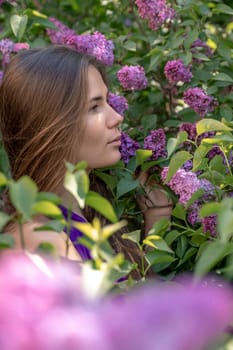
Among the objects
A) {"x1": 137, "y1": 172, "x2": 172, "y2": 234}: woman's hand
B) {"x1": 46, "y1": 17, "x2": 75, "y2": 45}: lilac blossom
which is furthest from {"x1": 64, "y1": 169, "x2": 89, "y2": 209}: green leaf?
{"x1": 46, "y1": 17, "x2": 75, "y2": 45}: lilac blossom

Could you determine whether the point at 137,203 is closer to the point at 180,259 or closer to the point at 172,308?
the point at 180,259

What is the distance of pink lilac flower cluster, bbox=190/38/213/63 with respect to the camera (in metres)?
2.01

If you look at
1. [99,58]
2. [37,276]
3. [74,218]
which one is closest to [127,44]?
[99,58]

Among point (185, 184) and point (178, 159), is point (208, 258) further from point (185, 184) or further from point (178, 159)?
point (185, 184)

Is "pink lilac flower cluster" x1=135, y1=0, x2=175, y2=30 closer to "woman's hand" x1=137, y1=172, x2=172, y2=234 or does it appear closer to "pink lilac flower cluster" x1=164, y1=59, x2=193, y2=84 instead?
"pink lilac flower cluster" x1=164, y1=59, x2=193, y2=84

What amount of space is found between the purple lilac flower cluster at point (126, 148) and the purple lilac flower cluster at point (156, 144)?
0.11ft

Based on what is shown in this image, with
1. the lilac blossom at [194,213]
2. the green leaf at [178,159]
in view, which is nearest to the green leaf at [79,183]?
the green leaf at [178,159]

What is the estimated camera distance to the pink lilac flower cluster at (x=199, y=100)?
1809 millimetres

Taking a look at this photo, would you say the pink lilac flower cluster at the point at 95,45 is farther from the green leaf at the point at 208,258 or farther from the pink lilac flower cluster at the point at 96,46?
the green leaf at the point at 208,258

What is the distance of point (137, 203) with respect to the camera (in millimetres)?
1830

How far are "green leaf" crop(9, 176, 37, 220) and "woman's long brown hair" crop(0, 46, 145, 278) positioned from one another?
98cm

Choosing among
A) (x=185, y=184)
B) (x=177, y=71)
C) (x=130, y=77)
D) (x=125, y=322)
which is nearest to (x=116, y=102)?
(x=130, y=77)

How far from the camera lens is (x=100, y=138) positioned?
1640 mm

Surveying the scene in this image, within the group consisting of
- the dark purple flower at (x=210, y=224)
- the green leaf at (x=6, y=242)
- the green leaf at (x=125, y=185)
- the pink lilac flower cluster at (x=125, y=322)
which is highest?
the pink lilac flower cluster at (x=125, y=322)
